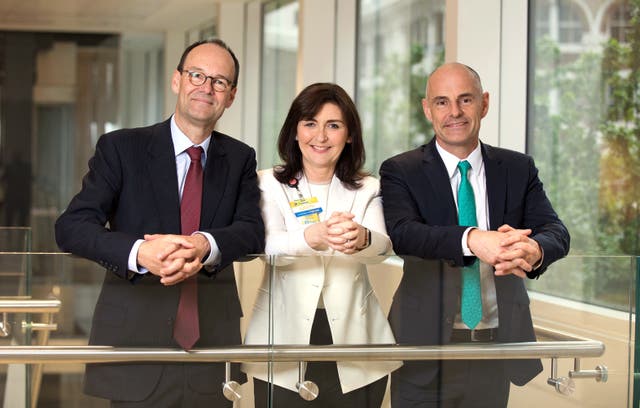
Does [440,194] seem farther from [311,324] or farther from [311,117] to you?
[311,324]

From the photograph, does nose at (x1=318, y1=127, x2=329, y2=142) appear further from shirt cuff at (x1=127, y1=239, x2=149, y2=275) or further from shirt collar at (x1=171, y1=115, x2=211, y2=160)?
shirt cuff at (x1=127, y1=239, x2=149, y2=275)

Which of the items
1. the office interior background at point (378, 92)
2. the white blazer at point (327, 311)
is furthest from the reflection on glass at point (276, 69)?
the white blazer at point (327, 311)

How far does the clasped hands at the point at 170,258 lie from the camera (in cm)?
272

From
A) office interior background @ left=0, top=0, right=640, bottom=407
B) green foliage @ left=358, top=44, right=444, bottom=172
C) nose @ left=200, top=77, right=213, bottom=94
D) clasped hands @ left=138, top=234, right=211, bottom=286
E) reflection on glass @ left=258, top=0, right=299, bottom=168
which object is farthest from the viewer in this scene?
reflection on glass @ left=258, top=0, right=299, bottom=168

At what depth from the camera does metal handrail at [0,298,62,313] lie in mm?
2768

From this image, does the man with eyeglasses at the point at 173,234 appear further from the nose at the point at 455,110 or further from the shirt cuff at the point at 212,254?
the nose at the point at 455,110

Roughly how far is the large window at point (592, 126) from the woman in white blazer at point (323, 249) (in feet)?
5.62

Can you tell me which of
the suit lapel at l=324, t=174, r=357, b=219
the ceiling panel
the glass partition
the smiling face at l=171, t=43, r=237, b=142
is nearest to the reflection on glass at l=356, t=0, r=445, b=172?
the ceiling panel

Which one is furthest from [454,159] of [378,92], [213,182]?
[378,92]

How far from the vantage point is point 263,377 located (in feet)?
9.38

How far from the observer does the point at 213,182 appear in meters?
3.21

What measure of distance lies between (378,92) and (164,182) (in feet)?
16.7

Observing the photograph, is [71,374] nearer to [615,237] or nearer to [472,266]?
[472,266]

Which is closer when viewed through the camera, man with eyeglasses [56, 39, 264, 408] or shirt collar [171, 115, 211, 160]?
man with eyeglasses [56, 39, 264, 408]
